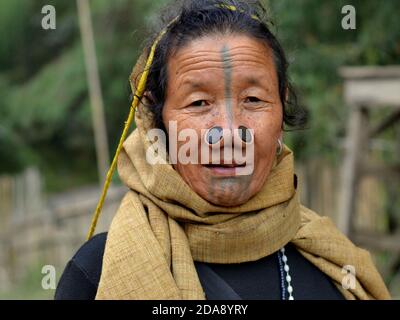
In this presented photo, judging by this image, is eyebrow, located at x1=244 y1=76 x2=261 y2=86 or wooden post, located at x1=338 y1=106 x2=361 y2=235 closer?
eyebrow, located at x1=244 y1=76 x2=261 y2=86

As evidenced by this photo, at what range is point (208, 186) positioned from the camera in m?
2.10

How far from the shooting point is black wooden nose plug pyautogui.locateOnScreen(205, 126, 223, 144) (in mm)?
2033

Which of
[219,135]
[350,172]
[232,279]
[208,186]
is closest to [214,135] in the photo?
[219,135]

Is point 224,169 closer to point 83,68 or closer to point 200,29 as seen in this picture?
point 200,29

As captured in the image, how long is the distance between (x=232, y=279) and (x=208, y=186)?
266mm

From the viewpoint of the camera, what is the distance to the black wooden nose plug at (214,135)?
2.03 meters

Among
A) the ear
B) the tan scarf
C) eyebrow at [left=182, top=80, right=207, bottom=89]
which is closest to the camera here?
the tan scarf

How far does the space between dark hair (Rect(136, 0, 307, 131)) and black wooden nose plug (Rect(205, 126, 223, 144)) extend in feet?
0.72

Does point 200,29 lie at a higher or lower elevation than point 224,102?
higher

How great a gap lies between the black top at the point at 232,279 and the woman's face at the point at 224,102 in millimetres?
197

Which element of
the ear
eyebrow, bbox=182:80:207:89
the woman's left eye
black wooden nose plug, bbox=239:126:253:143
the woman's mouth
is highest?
eyebrow, bbox=182:80:207:89

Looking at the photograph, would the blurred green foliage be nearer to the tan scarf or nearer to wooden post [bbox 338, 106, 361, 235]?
wooden post [bbox 338, 106, 361, 235]

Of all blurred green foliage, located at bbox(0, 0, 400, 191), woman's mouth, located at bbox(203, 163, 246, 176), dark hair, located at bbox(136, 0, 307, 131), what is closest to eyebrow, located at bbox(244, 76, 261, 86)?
dark hair, located at bbox(136, 0, 307, 131)

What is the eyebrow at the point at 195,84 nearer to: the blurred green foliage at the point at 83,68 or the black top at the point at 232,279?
Result: the black top at the point at 232,279
